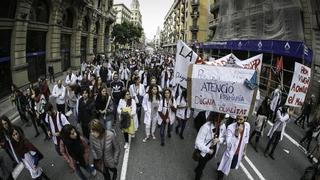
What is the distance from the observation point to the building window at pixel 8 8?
13869 mm

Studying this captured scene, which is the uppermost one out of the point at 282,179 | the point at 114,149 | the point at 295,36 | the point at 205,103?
the point at 295,36

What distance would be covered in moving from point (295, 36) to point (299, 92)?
31.9ft

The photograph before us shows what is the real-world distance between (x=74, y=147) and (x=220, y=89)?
128 inches

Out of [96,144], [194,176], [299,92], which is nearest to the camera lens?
[96,144]

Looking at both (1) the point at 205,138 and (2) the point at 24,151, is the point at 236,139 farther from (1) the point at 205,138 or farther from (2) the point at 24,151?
(2) the point at 24,151

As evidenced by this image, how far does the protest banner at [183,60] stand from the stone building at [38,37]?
10.3 meters

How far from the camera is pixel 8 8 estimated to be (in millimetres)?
14422

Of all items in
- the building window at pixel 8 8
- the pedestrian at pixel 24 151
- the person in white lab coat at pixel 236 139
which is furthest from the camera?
the building window at pixel 8 8

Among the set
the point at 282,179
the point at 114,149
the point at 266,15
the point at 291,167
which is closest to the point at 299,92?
the point at 291,167

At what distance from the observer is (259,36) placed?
2080 cm

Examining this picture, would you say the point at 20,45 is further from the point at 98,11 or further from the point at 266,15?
the point at 98,11

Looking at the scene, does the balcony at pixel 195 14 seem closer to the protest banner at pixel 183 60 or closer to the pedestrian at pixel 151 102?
→ the protest banner at pixel 183 60

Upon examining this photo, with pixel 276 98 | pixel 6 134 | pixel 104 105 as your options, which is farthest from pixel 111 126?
pixel 276 98

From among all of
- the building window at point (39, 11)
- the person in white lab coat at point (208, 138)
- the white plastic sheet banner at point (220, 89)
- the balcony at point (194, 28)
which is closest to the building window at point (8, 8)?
the building window at point (39, 11)
